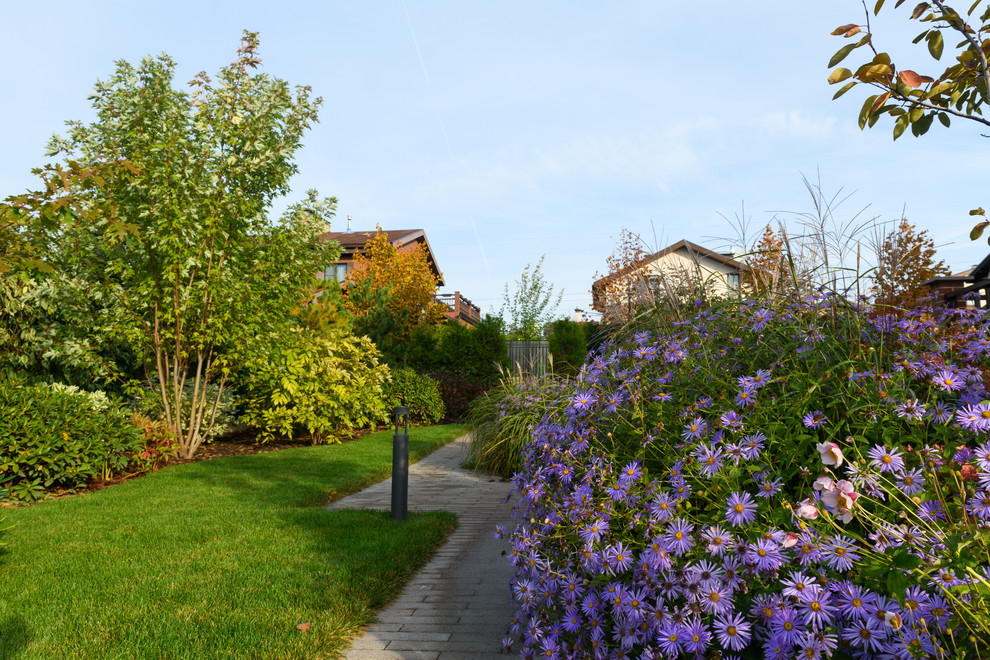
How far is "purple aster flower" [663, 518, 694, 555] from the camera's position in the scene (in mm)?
1976

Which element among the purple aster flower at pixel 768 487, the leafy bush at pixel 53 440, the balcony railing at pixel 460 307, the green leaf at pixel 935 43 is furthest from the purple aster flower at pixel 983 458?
the balcony railing at pixel 460 307

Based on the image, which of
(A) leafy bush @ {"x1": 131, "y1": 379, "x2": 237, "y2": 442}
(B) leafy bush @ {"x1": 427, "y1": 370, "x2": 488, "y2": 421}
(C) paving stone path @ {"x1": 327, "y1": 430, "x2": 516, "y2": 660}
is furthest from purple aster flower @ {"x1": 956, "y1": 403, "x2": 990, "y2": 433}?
(B) leafy bush @ {"x1": 427, "y1": 370, "x2": 488, "y2": 421}

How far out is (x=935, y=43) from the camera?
2.52m

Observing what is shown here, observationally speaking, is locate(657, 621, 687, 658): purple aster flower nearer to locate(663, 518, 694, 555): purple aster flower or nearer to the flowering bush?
the flowering bush

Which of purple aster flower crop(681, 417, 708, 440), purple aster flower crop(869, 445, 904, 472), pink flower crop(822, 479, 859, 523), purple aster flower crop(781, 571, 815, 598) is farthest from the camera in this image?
purple aster flower crop(681, 417, 708, 440)

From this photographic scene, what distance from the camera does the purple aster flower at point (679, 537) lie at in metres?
1.98

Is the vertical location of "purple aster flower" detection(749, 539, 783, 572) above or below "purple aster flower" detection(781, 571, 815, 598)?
above

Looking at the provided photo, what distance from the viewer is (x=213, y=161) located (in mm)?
8836

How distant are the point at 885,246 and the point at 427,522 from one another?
3846 millimetres

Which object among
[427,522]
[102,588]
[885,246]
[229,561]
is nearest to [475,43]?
[885,246]

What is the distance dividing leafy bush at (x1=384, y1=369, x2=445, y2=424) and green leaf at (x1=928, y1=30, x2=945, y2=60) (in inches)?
501

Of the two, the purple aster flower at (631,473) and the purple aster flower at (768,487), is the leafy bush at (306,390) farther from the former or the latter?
the purple aster flower at (768,487)

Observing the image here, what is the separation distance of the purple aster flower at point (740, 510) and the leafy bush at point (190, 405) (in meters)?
9.01

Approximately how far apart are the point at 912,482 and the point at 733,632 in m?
0.69
